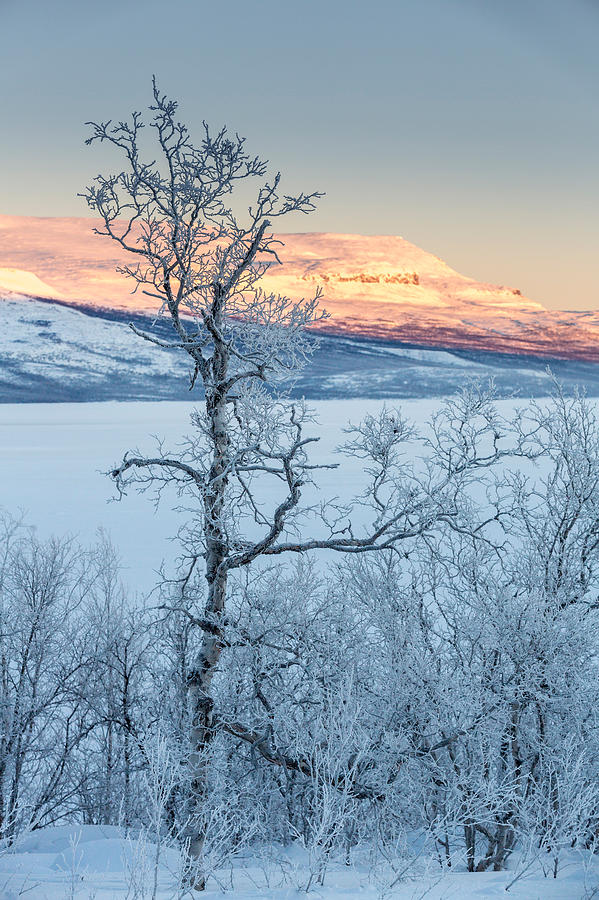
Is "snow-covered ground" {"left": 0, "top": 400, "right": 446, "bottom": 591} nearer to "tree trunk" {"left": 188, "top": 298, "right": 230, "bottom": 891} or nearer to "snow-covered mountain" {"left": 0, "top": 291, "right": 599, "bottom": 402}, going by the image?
"snow-covered mountain" {"left": 0, "top": 291, "right": 599, "bottom": 402}

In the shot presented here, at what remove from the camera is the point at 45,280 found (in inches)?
4601

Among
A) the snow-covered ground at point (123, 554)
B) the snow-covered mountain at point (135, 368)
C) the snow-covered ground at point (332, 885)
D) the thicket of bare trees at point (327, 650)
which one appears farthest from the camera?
the snow-covered mountain at point (135, 368)

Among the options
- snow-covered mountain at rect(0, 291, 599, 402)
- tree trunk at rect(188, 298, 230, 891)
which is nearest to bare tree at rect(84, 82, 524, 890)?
tree trunk at rect(188, 298, 230, 891)

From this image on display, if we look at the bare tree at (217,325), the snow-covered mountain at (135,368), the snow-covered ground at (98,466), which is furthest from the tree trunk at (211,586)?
the snow-covered mountain at (135,368)

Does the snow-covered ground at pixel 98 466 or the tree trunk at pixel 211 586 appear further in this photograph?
the snow-covered ground at pixel 98 466

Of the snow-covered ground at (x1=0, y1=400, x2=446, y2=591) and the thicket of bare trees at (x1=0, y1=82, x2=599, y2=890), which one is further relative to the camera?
the snow-covered ground at (x1=0, y1=400, x2=446, y2=591)

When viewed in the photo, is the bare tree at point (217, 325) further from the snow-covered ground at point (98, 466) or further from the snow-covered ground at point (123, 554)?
the snow-covered ground at point (98, 466)

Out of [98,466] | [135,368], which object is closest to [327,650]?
[98,466]

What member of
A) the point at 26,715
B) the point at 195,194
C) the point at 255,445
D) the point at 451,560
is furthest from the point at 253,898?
the point at 26,715

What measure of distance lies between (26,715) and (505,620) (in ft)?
37.5

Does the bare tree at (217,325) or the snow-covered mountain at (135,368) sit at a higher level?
the snow-covered mountain at (135,368)

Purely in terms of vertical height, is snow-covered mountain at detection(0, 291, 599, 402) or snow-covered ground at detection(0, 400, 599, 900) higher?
snow-covered mountain at detection(0, 291, 599, 402)

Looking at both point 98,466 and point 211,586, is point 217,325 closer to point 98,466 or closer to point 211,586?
point 211,586

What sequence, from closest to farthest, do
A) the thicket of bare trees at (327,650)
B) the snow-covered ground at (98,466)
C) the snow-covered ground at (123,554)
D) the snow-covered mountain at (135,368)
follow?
the snow-covered ground at (123,554), the thicket of bare trees at (327,650), the snow-covered ground at (98,466), the snow-covered mountain at (135,368)
